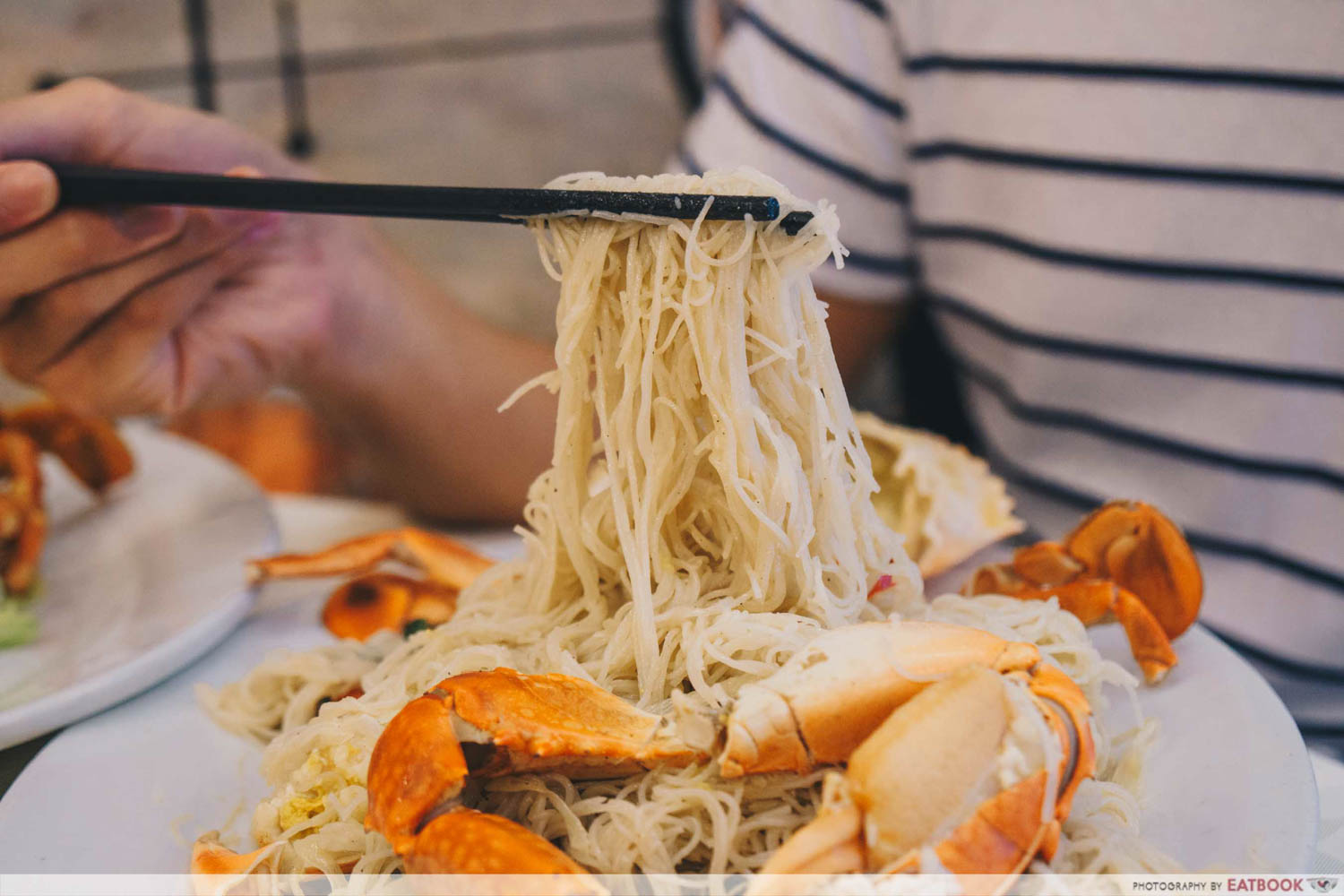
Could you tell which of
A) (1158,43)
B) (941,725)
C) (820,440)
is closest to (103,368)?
(820,440)

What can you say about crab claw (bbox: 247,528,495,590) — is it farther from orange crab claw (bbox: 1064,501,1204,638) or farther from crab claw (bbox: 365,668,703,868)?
orange crab claw (bbox: 1064,501,1204,638)

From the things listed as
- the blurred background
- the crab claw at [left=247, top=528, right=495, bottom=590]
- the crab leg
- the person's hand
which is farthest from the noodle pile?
the blurred background

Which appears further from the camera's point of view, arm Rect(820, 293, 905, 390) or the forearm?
arm Rect(820, 293, 905, 390)

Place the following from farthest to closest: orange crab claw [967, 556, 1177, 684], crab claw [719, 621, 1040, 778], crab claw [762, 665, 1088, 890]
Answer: orange crab claw [967, 556, 1177, 684] < crab claw [719, 621, 1040, 778] < crab claw [762, 665, 1088, 890]

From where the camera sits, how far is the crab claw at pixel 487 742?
34.9 inches

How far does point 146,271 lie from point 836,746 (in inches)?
57.5

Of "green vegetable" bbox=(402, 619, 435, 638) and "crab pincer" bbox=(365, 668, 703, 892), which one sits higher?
"crab pincer" bbox=(365, 668, 703, 892)

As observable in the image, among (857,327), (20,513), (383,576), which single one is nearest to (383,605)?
(383,576)

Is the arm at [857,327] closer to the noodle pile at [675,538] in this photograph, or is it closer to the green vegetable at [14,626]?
the noodle pile at [675,538]

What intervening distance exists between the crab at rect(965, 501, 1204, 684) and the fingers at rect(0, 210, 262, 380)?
4.82 feet

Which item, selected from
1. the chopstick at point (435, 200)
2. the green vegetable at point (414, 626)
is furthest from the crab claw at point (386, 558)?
the chopstick at point (435, 200)

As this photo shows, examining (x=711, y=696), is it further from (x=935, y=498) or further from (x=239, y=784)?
(x=935, y=498)

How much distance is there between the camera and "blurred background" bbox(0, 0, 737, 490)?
3928mm

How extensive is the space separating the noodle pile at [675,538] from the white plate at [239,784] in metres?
0.09
